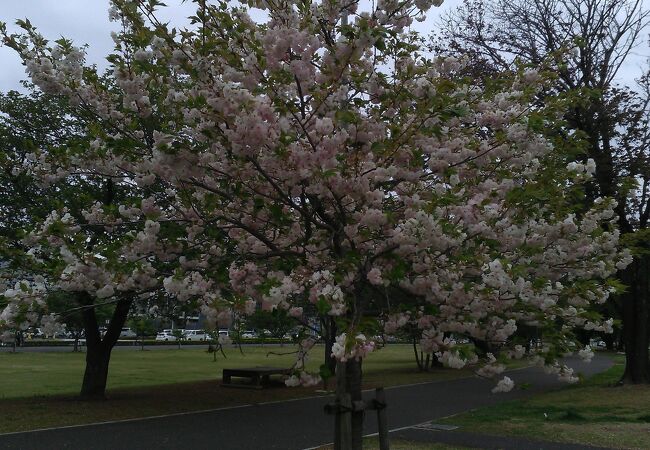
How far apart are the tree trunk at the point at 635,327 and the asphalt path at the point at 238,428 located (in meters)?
5.65

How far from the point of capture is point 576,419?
1271 cm

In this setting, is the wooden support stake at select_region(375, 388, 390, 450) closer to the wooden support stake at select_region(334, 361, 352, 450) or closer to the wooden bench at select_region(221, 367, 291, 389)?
the wooden support stake at select_region(334, 361, 352, 450)

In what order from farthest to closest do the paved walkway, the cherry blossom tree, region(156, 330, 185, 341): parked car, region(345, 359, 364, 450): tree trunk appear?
the paved walkway
region(156, 330, 185, 341): parked car
region(345, 359, 364, 450): tree trunk
the cherry blossom tree

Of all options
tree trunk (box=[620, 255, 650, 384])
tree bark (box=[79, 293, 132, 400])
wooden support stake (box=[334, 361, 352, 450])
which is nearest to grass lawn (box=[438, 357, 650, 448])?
tree trunk (box=[620, 255, 650, 384])

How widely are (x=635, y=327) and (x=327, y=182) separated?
19734mm

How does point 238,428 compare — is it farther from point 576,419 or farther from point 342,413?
point 342,413

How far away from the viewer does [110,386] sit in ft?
67.1

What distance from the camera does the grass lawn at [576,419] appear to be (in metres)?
10.5

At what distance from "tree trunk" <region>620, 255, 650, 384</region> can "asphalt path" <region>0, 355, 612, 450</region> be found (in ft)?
18.5

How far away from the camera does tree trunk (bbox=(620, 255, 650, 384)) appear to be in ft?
66.7

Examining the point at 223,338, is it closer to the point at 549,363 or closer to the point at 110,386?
the point at 549,363

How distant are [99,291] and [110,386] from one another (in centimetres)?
1710

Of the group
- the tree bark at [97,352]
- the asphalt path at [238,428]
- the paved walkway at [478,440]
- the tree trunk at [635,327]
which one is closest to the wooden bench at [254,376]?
the asphalt path at [238,428]

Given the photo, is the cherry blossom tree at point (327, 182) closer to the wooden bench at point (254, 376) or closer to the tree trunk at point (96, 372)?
the tree trunk at point (96, 372)
